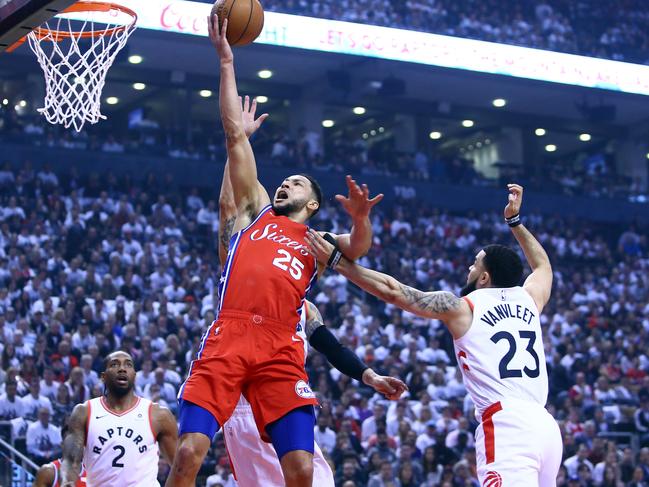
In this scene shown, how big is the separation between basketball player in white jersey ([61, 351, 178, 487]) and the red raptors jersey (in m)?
2.13

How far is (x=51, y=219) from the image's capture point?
1839cm

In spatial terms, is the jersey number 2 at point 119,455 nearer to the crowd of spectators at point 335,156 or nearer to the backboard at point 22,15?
the backboard at point 22,15

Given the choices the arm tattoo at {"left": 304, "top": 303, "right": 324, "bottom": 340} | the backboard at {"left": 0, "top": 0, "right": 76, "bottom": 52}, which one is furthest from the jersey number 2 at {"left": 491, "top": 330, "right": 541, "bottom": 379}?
the backboard at {"left": 0, "top": 0, "right": 76, "bottom": 52}

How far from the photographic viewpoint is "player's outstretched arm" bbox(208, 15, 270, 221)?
6.14m

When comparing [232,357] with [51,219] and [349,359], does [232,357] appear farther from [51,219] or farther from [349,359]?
[51,219]

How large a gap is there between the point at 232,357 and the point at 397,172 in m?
20.9

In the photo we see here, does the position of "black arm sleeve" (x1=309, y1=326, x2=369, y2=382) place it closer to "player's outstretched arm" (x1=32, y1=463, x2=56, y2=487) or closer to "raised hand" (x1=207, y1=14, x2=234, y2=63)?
"raised hand" (x1=207, y1=14, x2=234, y2=63)

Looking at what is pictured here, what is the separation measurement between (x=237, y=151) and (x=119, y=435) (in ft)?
8.64

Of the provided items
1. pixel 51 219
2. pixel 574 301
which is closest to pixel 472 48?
pixel 574 301

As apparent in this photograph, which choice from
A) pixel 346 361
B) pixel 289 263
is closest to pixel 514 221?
pixel 346 361

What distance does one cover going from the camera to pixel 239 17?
262 inches

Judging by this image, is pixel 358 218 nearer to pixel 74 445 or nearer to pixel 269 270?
pixel 269 270

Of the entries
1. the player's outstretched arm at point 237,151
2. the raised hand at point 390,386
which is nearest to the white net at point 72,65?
the player's outstretched arm at point 237,151

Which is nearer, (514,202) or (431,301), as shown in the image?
(431,301)
